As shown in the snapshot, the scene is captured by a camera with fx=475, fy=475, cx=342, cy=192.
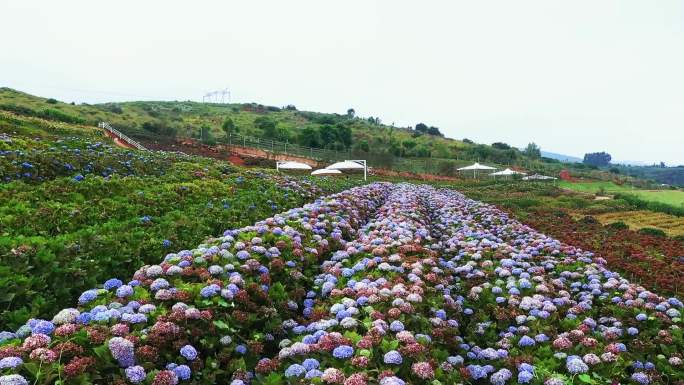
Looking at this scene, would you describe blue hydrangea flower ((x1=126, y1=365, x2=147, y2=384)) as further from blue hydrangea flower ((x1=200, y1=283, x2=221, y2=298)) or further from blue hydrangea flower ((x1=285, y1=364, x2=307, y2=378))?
blue hydrangea flower ((x1=200, y1=283, x2=221, y2=298))

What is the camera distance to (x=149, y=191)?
11000 millimetres

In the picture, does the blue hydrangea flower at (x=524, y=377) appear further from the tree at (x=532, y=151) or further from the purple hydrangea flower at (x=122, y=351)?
the tree at (x=532, y=151)

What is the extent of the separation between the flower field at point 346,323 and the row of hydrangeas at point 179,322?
0.05ft

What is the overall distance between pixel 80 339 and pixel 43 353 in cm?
36

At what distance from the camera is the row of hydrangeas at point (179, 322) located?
3600mm

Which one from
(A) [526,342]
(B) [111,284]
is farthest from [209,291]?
(A) [526,342]

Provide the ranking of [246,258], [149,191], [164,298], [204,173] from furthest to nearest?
[204,173] < [149,191] < [246,258] < [164,298]

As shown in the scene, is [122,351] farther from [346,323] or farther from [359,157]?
[359,157]

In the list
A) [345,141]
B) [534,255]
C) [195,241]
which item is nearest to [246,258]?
[195,241]

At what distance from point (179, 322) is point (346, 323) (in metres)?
1.61

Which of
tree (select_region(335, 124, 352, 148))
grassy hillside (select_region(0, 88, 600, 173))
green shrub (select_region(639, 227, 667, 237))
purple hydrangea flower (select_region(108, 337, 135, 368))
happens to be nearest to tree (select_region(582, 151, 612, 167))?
grassy hillside (select_region(0, 88, 600, 173))

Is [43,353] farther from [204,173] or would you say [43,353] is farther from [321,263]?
[204,173]

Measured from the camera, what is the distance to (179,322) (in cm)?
448

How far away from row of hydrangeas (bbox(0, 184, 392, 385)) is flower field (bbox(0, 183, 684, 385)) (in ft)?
0.05
